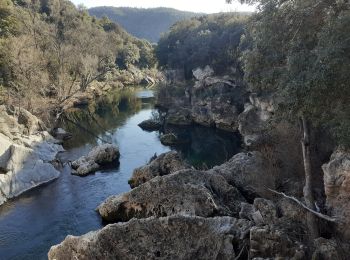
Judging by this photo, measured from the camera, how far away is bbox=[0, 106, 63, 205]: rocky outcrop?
29469mm

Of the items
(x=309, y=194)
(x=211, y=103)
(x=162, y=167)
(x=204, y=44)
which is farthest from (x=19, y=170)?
(x=204, y=44)

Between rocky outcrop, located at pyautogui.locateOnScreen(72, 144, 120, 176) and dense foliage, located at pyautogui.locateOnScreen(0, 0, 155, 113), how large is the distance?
13.1 metres

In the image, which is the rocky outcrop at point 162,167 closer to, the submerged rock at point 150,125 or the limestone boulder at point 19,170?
the limestone boulder at point 19,170

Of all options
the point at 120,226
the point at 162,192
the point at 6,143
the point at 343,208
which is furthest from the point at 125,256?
the point at 6,143

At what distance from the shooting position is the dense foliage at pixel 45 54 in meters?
45.6

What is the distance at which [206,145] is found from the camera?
43844 millimetres

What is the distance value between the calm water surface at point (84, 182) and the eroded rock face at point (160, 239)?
5.99 meters

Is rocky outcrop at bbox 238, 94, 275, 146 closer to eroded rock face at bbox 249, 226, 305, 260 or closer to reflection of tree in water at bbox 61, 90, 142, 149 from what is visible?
reflection of tree in water at bbox 61, 90, 142, 149

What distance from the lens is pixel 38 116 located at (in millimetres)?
45031

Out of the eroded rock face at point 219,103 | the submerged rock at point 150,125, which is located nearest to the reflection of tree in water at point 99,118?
the submerged rock at point 150,125

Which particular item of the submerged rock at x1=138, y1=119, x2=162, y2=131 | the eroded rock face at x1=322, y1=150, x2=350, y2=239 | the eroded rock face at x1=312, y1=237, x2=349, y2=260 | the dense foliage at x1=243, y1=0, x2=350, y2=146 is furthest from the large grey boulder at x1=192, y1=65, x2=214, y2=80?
the eroded rock face at x1=312, y1=237, x2=349, y2=260

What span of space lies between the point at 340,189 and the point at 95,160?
23597 millimetres

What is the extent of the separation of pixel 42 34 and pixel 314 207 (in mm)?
55264

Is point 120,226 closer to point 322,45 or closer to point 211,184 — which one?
point 211,184
